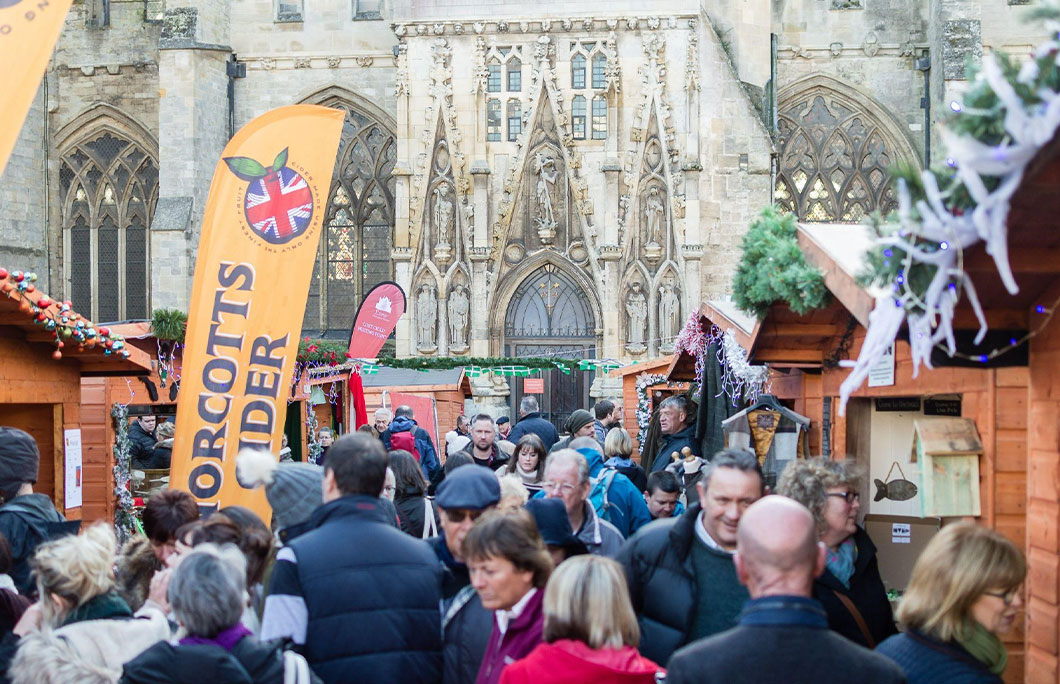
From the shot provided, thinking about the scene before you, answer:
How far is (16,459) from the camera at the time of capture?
6312mm

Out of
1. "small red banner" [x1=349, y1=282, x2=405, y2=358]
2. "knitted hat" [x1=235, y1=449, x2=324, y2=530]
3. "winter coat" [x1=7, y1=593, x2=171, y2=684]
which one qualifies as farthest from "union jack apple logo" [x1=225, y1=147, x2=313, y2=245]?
"small red banner" [x1=349, y1=282, x2=405, y2=358]

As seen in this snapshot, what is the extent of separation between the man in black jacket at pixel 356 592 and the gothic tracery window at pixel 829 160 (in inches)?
920

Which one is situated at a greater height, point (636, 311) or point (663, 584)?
point (636, 311)

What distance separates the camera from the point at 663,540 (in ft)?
15.0

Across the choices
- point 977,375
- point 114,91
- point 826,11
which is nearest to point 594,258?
point 826,11

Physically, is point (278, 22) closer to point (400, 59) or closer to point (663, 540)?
point (400, 59)

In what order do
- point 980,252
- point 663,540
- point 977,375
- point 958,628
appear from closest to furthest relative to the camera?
1. point 958,628
2. point 980,252
3. point 663,540
4. point 977,375

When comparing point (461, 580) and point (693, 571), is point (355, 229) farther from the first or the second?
point (693, 571)

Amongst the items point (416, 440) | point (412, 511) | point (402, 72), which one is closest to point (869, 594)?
point (412, 511)

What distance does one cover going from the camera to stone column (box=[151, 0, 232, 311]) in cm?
2492

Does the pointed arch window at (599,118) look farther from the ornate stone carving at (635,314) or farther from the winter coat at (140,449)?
the winter coat at (140,449)

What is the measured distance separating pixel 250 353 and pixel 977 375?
164 inches

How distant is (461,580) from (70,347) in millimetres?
5632

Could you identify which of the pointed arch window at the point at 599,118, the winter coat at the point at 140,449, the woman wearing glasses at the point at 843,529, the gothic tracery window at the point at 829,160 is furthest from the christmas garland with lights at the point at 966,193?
the gothic tracery window at the point at 829,160
